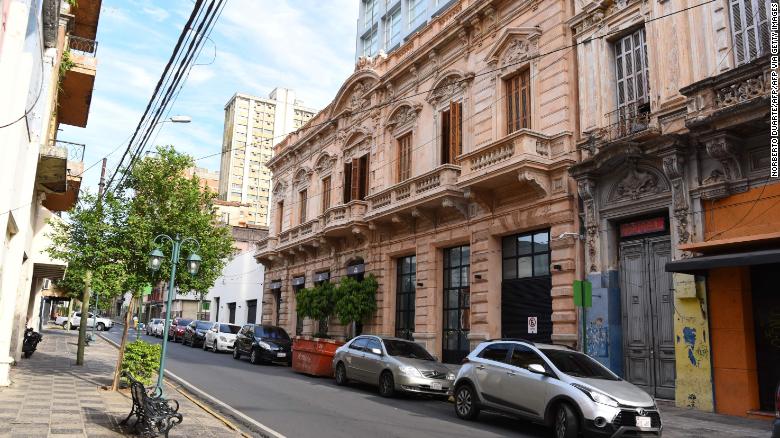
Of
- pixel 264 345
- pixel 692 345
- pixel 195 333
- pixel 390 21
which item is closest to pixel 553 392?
pixel 692 345

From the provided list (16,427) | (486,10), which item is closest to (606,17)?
(486,10)

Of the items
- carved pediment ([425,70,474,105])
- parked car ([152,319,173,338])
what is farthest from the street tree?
parked car ([152,319,173,338])

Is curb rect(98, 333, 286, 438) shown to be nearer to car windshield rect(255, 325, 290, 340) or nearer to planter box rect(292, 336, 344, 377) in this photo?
planter box rect(292, 336, 344, 377)

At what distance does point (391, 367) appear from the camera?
15.1 meters

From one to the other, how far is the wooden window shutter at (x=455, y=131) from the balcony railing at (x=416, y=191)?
1.03 m

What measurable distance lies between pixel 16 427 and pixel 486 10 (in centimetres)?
1798

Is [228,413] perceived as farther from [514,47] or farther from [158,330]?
[158,330]

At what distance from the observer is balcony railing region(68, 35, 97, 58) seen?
60.5ft

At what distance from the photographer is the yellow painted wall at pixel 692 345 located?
12.9 m

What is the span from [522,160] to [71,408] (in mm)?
12167

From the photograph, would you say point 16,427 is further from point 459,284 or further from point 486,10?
point 486,10

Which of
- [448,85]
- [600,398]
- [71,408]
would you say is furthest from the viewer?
[448,85]

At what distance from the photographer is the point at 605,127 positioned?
53.1ft


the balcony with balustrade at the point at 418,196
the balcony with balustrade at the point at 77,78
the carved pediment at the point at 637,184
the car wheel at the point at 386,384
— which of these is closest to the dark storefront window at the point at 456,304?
the balcony with balustrade at the point at 418,196
